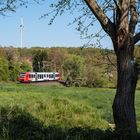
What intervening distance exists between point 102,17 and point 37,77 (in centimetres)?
9176

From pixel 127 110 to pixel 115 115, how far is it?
0.99 feet

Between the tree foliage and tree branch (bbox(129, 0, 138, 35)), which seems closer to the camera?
tree branch (bbox(129, 0, 138, 35))

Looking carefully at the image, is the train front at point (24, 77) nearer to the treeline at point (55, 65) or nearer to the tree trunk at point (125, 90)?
the treeline at point (55, 65)

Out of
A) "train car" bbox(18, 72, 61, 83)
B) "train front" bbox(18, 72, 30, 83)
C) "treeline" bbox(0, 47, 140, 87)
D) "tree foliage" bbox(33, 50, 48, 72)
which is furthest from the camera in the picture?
"tree foliage" bbox(33, 50, 48, 72)

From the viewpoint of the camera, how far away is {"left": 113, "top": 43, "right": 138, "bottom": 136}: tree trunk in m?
10.4

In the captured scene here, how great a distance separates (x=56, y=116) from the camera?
19.8 m

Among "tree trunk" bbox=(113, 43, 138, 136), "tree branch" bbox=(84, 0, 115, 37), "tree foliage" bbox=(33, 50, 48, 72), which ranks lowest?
"tree trunk" bbox=(113, 43, 138, 136)

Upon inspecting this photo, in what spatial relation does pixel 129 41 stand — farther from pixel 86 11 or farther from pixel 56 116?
pixel 56 116

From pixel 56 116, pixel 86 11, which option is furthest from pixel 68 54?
pixel 86 11

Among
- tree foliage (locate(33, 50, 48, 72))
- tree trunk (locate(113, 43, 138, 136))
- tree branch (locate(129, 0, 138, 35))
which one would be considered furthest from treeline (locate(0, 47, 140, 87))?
tree trunk (locate(113, 43, 138, 136))

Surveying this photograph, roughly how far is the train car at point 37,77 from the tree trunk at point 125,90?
3462 inches

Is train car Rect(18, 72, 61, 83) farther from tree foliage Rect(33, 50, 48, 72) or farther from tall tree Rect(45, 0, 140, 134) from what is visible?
tall tree Rect(45, 0, 140, 134)

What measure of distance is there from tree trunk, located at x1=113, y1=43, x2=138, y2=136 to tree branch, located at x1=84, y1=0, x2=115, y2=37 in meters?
0.48

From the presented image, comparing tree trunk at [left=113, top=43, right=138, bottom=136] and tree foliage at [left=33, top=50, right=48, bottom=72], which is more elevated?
tree foliage at [left=33, top=50, right=48, bottom=72]
